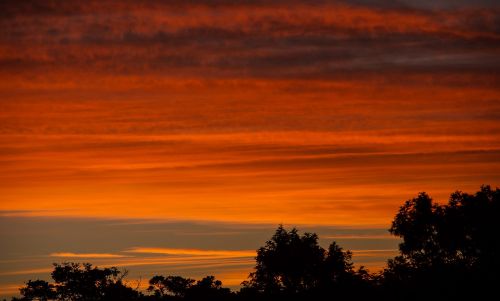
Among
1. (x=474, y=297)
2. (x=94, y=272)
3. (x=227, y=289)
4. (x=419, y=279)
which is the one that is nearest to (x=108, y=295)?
(x=94, y=272)

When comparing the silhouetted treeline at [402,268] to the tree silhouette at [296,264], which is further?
the tree silhouette at [296,264]

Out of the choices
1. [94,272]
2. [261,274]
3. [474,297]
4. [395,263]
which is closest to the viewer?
[474,297]

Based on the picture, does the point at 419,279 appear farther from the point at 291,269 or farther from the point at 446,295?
the point at 291,269

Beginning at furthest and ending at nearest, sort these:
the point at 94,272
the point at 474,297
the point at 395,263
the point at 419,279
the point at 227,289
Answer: the point at 94,272 → the point at 227,289 → the point at 395,263 → the point at 419,279 → the point at 474,297

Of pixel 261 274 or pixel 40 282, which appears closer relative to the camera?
pixel 261 274

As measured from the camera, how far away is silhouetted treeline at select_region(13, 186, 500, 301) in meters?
79.4

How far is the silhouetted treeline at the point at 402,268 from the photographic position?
79.4 meters

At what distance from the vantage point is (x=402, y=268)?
91938mm

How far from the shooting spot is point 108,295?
5054 inches

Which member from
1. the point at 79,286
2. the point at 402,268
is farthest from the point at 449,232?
the point at 79,286

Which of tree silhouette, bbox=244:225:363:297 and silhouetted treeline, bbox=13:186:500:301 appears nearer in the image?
silhouetted treeline, bbox=13:186:500:301

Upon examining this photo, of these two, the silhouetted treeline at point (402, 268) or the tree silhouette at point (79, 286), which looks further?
the tree silhouette at point (79, 286)

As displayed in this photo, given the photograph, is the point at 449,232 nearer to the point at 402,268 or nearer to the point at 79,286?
the point at 402,268

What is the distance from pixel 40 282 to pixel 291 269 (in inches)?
1663
